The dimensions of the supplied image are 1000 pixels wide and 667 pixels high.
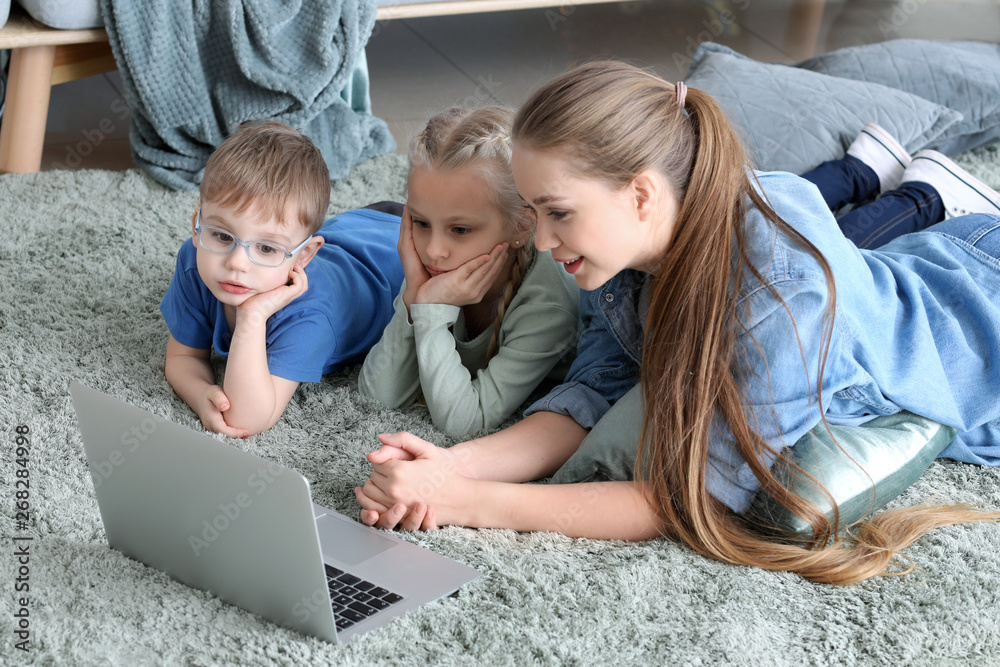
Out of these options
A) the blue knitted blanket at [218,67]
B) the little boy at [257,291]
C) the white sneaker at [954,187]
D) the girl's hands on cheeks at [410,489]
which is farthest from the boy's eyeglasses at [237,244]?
the white sneaker at [954,187]

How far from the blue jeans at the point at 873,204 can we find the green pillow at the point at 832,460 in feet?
1.62

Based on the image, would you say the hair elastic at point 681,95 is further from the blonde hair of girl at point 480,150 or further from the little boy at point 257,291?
the little boy at point 257,291

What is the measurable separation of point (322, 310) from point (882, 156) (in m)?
1.05

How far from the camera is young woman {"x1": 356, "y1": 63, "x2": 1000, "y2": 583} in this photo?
899mm

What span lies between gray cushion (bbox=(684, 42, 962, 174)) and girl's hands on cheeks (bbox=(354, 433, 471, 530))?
0.95 metres

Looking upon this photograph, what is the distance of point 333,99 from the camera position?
183 cm

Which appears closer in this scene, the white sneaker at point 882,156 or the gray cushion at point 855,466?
the gray cushion at point 855,466

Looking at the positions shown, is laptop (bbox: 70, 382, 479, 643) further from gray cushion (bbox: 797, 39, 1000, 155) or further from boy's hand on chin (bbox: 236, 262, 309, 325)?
gray cushion (bbox: 797, 39, 1000, 155)

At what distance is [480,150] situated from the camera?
42.8 inches

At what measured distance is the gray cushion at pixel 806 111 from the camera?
5.58 ft

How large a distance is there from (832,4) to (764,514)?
2.92 meters

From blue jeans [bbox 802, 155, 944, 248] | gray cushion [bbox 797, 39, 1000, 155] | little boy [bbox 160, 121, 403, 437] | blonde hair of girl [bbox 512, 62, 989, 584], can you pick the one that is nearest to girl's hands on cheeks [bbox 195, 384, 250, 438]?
little boy [bbox 160, 121, 403, 437]

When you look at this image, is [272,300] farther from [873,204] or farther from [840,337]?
[873,204]

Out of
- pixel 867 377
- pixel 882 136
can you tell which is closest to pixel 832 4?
pixel 882 136
